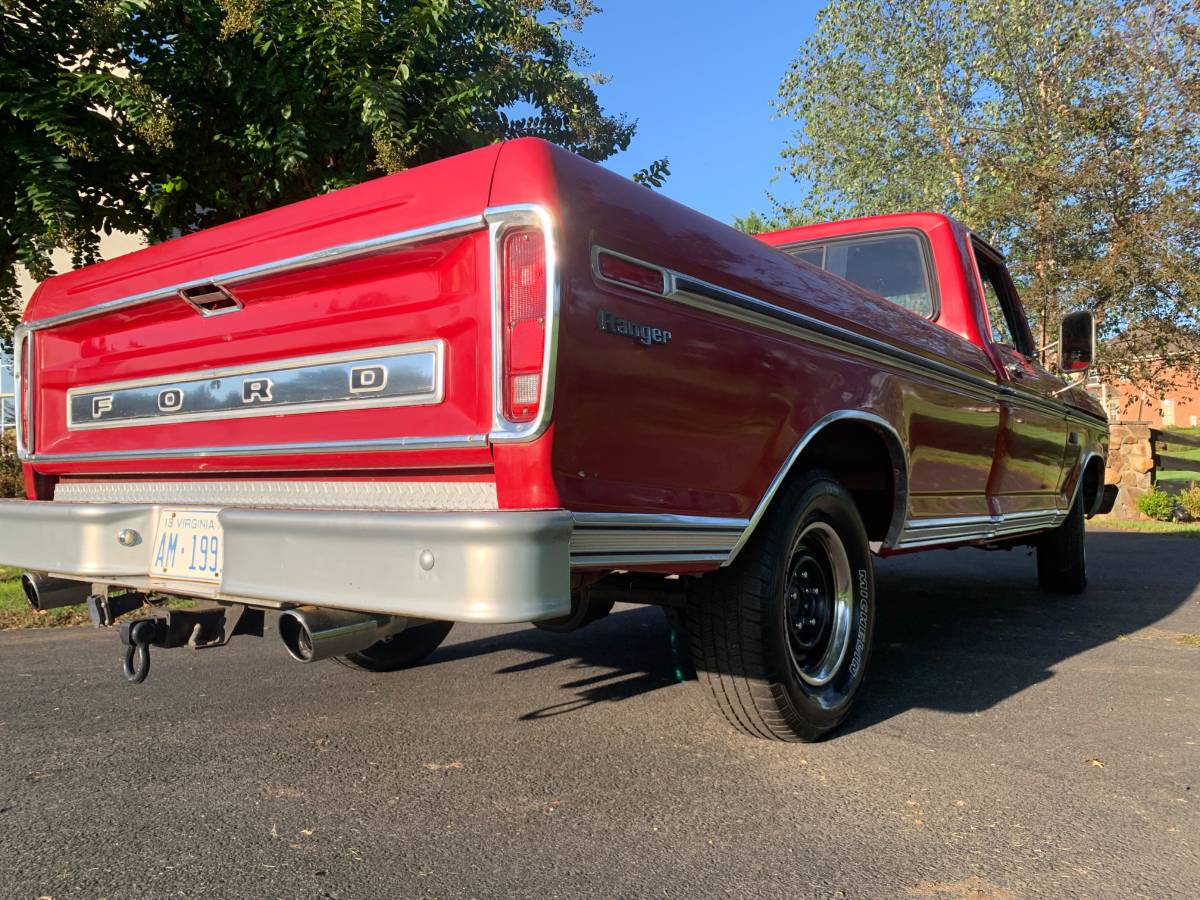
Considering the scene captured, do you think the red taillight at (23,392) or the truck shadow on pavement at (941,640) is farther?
the truck shadow on pavement at (941,640)

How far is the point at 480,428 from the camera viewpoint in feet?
6.77

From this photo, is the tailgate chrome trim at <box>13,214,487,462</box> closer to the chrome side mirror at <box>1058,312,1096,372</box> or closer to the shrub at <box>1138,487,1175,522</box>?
the chrome side mirror at <box>1058,312,1096,372</box>

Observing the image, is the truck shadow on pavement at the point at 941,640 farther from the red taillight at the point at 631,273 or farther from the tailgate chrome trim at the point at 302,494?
the red taillight at the point at 631,273

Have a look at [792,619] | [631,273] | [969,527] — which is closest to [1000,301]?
[969,527]

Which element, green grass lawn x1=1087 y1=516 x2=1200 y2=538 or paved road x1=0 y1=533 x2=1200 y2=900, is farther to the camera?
green grass lawn x1=1087 y1=516 x2=1200 y2=538

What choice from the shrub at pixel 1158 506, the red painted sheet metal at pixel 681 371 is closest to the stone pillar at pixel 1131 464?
the shrub at pixel 1158 506

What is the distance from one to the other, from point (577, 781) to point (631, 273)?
155 centimetres

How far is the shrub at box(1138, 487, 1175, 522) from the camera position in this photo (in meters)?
12.2

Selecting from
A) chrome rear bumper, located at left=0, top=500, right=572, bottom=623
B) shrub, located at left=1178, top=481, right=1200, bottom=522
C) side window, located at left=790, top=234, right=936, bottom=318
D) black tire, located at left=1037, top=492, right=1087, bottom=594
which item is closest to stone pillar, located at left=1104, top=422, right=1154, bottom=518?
shrub, located at left=1178, top=481, right=1200, bottom=522

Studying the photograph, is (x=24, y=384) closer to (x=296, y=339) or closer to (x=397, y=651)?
(x=296, y=339)

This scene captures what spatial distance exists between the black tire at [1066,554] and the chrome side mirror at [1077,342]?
113 cm

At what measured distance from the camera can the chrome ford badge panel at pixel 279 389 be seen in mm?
2207

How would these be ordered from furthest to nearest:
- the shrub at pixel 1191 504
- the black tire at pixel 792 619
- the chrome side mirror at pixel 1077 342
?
the shrub at pixel 1191 504 < the chrome side mirror at pixel 1077 342 < the black tire at pixel 792 619

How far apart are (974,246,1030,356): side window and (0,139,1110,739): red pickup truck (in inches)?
65.2
